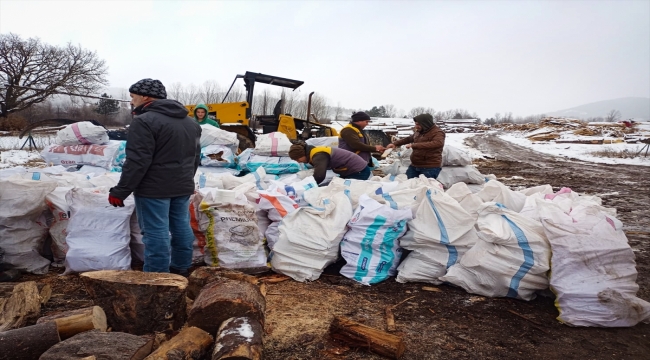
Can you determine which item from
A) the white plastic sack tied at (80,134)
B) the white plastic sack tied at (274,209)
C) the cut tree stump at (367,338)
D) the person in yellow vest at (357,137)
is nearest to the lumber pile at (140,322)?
the cut tree stump at (367,338)

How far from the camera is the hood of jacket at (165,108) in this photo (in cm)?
249

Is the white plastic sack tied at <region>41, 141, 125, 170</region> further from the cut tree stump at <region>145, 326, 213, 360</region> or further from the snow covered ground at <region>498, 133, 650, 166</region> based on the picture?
the snow covered ground at <region>498, 133, 650, 166</region>

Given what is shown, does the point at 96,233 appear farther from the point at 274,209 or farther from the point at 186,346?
the point at 186,346

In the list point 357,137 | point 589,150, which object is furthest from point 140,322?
point 589,150

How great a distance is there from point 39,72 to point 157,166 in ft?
75.6

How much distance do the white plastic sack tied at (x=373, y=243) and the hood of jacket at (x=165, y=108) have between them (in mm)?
1564

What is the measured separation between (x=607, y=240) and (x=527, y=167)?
10.5 meters

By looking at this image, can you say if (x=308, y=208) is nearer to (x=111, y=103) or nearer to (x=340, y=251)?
(x=340, y=251)

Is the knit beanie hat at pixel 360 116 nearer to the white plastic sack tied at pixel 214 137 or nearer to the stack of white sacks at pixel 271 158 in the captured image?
the stack of white sacks at pixel 271 158

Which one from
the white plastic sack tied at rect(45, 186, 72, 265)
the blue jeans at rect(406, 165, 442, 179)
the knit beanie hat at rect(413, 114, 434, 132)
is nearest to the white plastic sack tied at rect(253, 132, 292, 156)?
the blue jeans at rect(406, 165, 442, 179)

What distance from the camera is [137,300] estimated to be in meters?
1.95

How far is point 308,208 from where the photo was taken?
3072mm

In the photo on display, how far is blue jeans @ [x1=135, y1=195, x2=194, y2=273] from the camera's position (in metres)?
2.53

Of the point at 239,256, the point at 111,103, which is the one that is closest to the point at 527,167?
the point at 239,256
